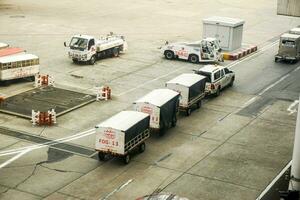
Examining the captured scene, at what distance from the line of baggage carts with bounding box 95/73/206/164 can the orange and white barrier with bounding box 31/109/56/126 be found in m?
6.56

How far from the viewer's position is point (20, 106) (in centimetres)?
4641

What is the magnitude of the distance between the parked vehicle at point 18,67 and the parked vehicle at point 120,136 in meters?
17.2

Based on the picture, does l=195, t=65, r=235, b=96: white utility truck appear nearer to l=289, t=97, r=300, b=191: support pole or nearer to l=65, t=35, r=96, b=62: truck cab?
l=65, t=35, r=96, b=62: truck cab

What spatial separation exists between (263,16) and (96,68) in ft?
138

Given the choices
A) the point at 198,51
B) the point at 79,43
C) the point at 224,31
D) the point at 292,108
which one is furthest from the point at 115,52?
the point at 292,108

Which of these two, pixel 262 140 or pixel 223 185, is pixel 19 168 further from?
pixel 262 140

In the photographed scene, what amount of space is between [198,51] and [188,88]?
1812 centimetres

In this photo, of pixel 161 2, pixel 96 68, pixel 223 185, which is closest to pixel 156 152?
pixel 223 185

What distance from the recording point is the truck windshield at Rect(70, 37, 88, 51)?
5897cm

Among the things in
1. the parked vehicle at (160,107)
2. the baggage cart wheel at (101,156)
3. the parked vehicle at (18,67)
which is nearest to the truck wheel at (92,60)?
the parked vehicle at (18,67)

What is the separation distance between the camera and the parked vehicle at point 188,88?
4466cm

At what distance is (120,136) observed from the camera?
35406mm

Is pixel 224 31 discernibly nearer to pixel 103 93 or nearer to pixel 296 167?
pixel 103 93

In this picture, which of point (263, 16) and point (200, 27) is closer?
point (200, 27)
